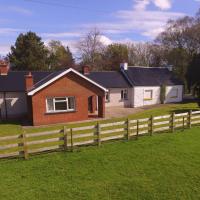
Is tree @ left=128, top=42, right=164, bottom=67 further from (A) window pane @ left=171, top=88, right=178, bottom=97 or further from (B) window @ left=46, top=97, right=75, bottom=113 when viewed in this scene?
(B) window @ left=46, top=97, right=75, bottom=113

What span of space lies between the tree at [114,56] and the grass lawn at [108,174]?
43.2m

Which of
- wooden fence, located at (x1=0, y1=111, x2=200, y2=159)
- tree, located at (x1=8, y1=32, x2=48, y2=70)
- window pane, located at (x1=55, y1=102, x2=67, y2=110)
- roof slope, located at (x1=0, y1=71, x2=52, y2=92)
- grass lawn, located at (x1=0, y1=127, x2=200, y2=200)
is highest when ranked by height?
tree, located at (x1=8, y1=32, x2=48, y2=70)

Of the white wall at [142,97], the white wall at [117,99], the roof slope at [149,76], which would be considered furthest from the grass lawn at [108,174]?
the roof slope at [149,76]

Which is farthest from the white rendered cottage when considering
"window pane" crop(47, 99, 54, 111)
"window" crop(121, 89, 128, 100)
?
"window pane" crop(47, 99, 54, 111)

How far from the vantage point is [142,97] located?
3119cm

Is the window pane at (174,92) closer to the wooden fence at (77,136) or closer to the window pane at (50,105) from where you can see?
the wooden fence at (77,136)

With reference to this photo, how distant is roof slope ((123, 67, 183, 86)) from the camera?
3166cm

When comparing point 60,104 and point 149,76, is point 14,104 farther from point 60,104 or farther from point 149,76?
point 149,76

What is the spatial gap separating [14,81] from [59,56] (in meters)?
37.0

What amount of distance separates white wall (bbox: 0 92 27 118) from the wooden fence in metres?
9.83

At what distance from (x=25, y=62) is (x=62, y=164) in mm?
38524

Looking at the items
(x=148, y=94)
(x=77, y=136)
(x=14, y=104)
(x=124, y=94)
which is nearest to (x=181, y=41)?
(x=148, y=94)

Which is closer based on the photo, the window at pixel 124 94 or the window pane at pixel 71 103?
the window pane at pixel 71 103

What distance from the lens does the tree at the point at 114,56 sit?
5366cm
